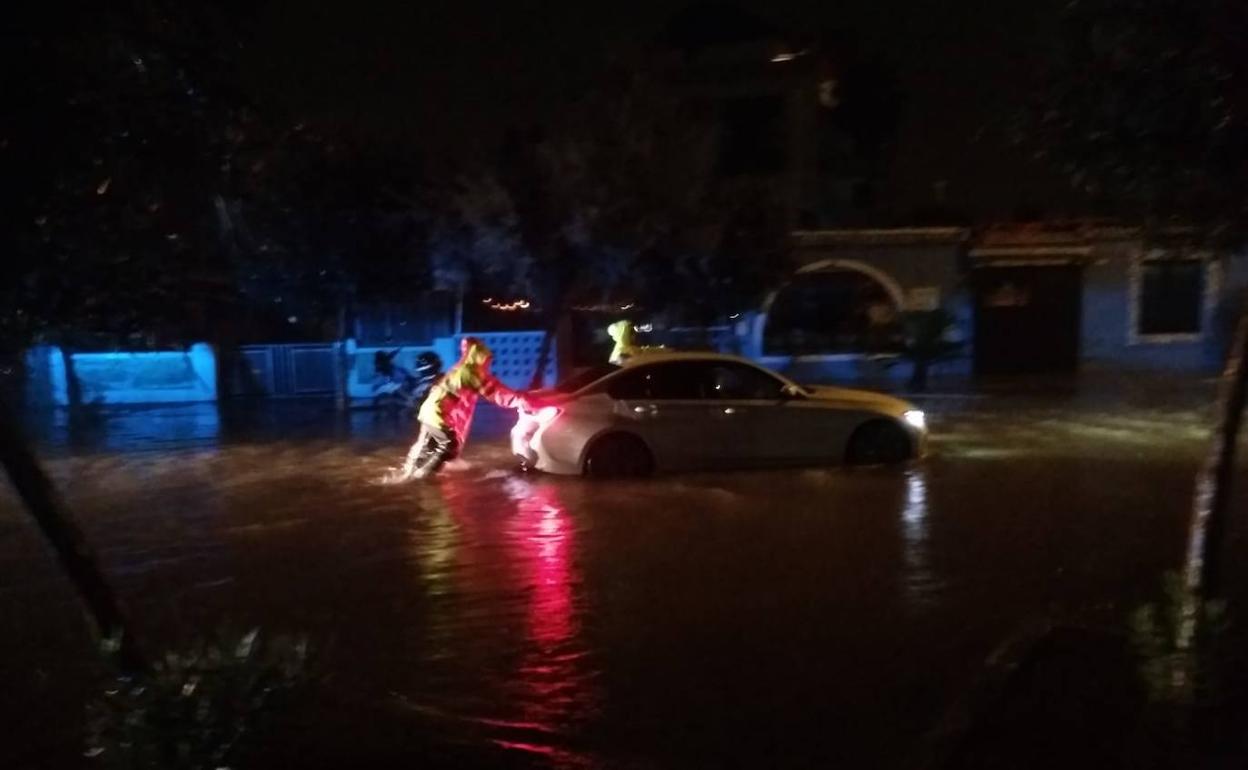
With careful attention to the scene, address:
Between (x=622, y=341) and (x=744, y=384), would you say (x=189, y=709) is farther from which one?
(x=622, y=341)

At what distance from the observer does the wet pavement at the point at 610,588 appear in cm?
610

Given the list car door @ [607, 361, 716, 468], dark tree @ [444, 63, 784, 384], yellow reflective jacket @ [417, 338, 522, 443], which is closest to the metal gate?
dark tree @ [444, 63, 784, 384]

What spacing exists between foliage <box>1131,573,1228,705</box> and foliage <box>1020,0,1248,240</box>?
1926mm

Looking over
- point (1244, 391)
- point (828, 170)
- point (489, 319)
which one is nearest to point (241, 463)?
point (489, 319)

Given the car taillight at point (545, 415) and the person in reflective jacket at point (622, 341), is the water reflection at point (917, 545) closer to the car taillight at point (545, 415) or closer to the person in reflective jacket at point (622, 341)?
the car taillight at point (545, 415)

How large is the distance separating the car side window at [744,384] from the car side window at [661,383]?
0.18 meters

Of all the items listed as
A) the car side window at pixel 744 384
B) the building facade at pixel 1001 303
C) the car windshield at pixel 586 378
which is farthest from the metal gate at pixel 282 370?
the car side window at pixel 744 384

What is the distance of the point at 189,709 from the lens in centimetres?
471

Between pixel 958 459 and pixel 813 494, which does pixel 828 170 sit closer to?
pixel 958 459

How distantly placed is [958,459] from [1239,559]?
5.35 m

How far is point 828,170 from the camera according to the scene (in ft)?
102

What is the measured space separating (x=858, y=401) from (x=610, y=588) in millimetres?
5711

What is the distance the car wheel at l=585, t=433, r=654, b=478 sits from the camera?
13438 millimetres

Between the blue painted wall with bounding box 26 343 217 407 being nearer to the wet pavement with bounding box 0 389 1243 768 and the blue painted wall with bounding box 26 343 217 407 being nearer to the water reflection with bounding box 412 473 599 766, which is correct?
the wet pavement with bounding box 0 389 1243 768
